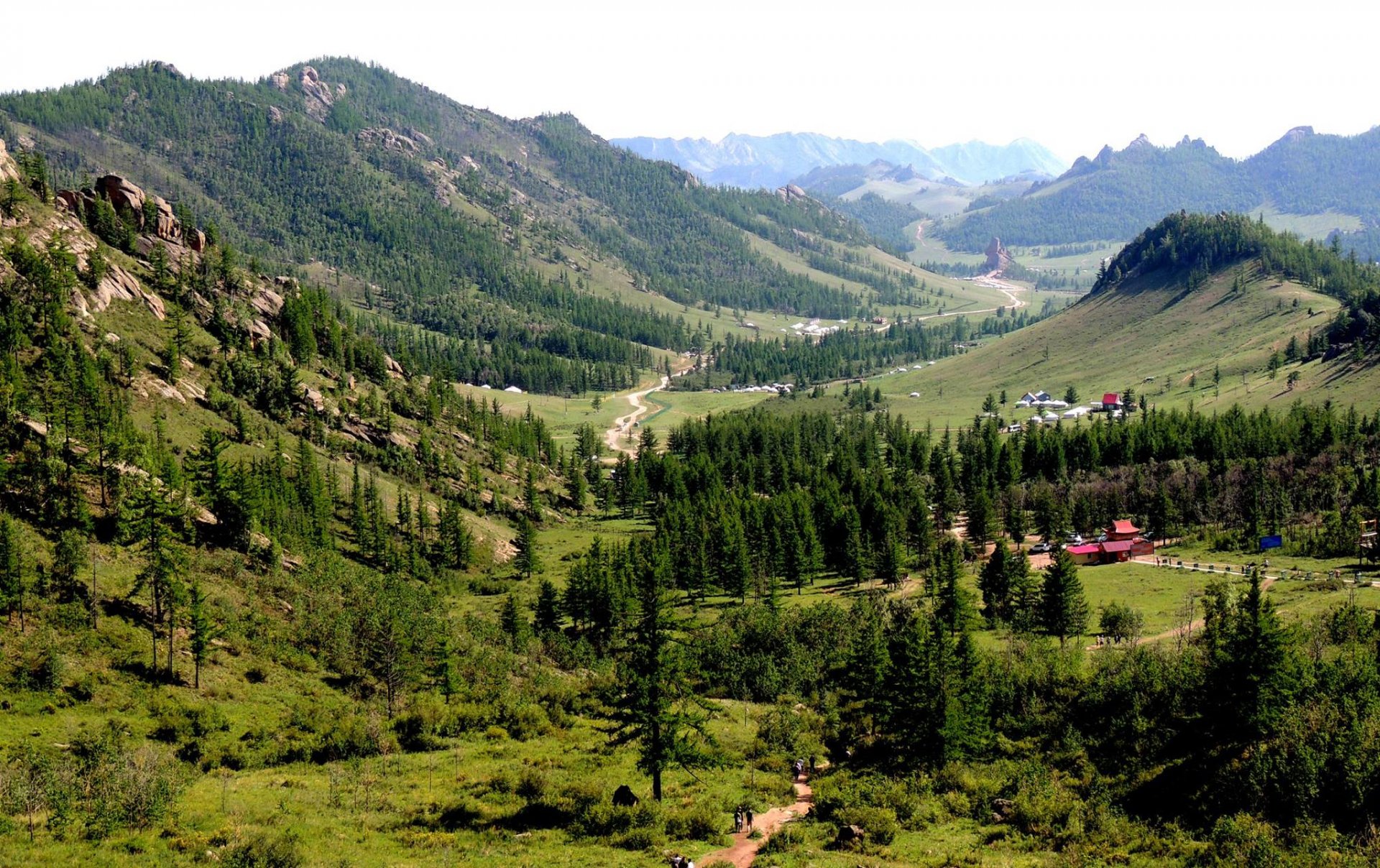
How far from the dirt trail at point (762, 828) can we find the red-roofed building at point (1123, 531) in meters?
101

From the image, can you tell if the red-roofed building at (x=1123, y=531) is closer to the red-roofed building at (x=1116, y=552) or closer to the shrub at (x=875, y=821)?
the red-roofed building at (x=1116, y=552)

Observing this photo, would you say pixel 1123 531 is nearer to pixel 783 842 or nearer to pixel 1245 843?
pixel 1245 843

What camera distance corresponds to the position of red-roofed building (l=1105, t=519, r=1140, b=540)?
144 meters

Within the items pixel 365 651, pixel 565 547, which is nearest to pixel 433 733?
pixel 365 651

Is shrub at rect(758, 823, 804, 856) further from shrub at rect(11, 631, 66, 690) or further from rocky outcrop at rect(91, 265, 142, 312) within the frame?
rocky outcrop at rect(91, 265, 142, 312)

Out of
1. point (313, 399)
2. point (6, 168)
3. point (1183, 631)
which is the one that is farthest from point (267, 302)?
point (1183, 631)

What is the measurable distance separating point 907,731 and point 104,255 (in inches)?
6413

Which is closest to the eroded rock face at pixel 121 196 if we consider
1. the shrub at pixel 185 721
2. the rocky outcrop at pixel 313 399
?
the rocky outcrop at pixel 313 399

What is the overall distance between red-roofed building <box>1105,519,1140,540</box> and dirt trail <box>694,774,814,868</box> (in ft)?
331

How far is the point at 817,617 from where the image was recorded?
10350 cm

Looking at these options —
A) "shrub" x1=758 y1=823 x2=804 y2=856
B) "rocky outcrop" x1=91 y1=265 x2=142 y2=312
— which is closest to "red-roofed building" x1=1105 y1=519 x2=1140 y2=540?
"shrub" x1=758 y1=823 x2=804 y2=856

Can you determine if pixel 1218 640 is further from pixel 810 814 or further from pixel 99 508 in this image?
pixel 99 508

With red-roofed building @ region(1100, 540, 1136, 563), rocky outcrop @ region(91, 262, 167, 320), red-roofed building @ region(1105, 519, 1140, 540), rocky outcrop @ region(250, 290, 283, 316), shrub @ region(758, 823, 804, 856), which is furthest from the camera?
rocky outcrop @ region(250, 290, 283, 316)

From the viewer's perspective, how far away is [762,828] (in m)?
54.0
